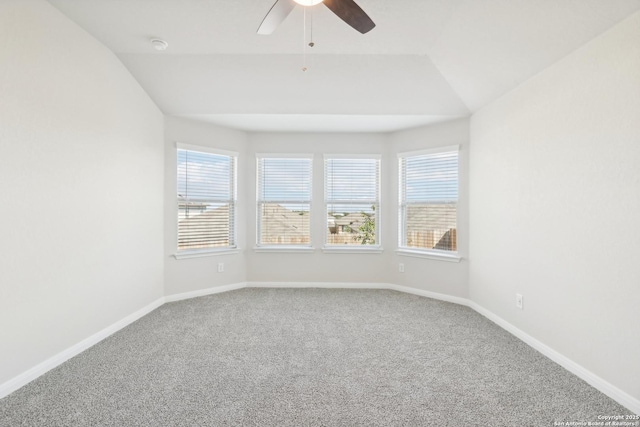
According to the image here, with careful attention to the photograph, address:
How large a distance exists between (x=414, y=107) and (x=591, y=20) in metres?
1.68

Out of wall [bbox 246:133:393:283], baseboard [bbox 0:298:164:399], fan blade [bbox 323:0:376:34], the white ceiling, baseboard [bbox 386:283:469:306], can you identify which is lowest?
baseboard [bbox 0:298:164:399]

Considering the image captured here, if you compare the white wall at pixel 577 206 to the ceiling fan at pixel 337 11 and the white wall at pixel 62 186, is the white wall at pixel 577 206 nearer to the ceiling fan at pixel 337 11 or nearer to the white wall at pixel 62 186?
the ceiling fan at pixel 337 11

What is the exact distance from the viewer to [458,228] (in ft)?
12.4

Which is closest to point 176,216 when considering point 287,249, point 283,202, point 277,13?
point 283,202

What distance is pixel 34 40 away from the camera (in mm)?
2107

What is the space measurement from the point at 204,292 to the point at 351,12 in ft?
12.2

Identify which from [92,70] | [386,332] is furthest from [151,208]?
[386,332]

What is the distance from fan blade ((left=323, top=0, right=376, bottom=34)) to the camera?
1639 mm

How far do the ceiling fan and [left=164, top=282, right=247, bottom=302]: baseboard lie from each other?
132 inches

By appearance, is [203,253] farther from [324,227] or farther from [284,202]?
[324,227]

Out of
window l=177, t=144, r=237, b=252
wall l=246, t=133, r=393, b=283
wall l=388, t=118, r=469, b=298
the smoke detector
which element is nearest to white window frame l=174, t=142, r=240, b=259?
window l=177, t=144, r=237, b=252

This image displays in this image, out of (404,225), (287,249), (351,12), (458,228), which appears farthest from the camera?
(287,249)

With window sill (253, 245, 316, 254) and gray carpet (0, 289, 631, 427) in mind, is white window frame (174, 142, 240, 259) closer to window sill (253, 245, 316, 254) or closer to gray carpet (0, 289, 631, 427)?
window sill (253, 245, 316, 254)

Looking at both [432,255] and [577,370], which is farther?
[432,255]
